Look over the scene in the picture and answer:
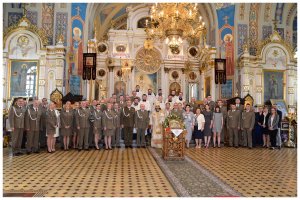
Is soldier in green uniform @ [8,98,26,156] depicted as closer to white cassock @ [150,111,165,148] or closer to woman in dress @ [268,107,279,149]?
white cassock @ [150,111,165,148]

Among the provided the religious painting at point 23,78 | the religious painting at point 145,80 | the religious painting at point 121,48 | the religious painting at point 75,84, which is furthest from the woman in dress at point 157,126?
the religious painting at point 121,48

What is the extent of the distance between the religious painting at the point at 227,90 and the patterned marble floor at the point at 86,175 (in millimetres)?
9570

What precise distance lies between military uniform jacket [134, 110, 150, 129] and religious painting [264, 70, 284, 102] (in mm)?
9026

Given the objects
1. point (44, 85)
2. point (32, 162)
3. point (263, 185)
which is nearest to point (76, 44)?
point (44, 85)

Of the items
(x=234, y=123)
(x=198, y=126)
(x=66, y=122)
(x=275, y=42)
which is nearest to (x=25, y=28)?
(x=66, y=122)

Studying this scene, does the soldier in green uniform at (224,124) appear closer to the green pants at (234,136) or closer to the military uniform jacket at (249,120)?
the green pants at (234,136)

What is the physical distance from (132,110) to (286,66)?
10.6m

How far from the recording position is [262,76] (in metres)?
16.0

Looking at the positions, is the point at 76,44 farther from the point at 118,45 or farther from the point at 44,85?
the point at 118,45

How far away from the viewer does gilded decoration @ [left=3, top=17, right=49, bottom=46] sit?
1433cm

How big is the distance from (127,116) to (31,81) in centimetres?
728

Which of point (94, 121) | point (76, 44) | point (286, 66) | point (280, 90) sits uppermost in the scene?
point (76, 44)

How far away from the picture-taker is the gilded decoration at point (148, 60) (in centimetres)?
2023

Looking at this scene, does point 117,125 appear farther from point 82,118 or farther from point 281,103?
point 281,103
